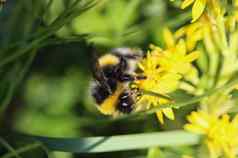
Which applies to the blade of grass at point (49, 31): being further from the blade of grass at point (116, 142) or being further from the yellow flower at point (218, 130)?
the yellow flower at point (218, 130)

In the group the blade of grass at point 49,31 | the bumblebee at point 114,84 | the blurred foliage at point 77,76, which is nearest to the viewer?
the blade of grass at point 49,31

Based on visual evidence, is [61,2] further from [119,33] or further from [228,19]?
[228,19]

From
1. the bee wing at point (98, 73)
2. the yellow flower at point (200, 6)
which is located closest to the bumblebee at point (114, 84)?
the bee wing at point (98, 73)

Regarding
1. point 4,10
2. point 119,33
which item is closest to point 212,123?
point 119,33

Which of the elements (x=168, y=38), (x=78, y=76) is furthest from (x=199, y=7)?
(x=78, y=76)

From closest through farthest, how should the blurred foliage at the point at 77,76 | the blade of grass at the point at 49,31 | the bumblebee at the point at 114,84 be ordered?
the blade of grass at the point at 49,31 → the bumblebee at the point at 114,84 → the blurred foliage at the point at 77,76

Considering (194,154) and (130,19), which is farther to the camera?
(130,19)
